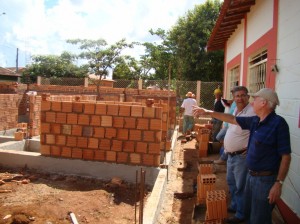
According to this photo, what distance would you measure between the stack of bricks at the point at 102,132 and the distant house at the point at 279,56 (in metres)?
1.97

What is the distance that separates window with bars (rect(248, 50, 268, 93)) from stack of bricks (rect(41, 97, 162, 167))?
83.2 inches

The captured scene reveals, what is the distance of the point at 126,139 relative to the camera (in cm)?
523

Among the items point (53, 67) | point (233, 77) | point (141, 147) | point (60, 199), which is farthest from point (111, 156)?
point (53, 67)

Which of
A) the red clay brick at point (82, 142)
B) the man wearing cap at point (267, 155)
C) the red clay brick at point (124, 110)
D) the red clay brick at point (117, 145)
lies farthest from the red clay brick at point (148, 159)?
the man wearing cap at point (267, 155)

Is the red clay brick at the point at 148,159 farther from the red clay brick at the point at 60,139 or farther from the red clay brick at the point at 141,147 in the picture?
the red clay brick at the point at 60,139

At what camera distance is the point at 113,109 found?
5223 millimetres

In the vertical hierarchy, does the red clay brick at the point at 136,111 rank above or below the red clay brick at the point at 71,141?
above

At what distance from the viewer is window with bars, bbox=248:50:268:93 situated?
550 centimetres

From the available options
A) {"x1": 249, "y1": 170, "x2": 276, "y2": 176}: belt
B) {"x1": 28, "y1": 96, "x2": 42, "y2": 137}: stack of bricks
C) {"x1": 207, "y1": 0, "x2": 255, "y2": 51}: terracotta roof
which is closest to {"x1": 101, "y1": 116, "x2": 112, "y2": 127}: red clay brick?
{"x1": 249, "y1": 170, "x2": 276, "y2": 176}: belt

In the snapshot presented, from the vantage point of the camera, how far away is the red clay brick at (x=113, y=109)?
521 cm

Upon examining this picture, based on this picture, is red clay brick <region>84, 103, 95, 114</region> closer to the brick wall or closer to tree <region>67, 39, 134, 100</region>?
the brick wall

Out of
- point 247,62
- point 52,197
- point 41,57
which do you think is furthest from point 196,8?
point 41,57

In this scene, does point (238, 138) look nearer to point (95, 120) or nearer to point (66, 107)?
point (95, 120)

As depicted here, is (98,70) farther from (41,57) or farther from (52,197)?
(52,197)
